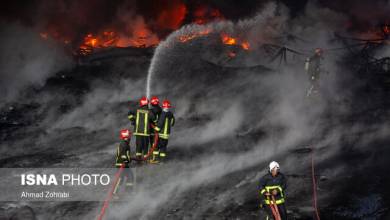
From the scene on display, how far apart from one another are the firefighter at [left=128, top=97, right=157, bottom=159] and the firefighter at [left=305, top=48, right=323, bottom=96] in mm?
7354

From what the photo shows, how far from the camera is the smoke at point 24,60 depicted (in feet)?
50.9

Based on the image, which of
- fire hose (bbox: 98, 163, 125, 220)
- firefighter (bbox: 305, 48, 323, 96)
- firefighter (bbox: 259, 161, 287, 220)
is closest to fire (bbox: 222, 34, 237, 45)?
firefighter (bbox: 305, 48, 323, 96)

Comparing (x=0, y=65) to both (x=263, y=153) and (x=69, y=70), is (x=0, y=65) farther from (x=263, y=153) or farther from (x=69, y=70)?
(x=263, y=153)

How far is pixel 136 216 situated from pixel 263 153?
435 centimetres

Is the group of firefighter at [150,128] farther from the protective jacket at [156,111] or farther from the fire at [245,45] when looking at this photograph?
the fire at [245,45]

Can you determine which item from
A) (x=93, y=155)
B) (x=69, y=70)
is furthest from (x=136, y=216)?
(x=69, y=70)

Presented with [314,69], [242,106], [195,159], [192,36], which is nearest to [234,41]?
[192,36]

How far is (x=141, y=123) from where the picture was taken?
10.3 meters

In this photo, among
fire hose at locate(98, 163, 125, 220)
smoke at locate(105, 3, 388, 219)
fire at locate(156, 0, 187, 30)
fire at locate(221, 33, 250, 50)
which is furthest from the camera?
fire at locate(156, 0, 187, 30)

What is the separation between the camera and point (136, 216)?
26.2 feet

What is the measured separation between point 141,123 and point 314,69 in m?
7.79

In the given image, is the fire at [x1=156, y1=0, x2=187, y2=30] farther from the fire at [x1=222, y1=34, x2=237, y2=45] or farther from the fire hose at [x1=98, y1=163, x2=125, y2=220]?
the fire hose at [x1=98, y1=163, x2=125, y2=220]

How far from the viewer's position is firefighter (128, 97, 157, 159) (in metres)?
10.2

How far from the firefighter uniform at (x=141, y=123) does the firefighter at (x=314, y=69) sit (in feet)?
24.2
